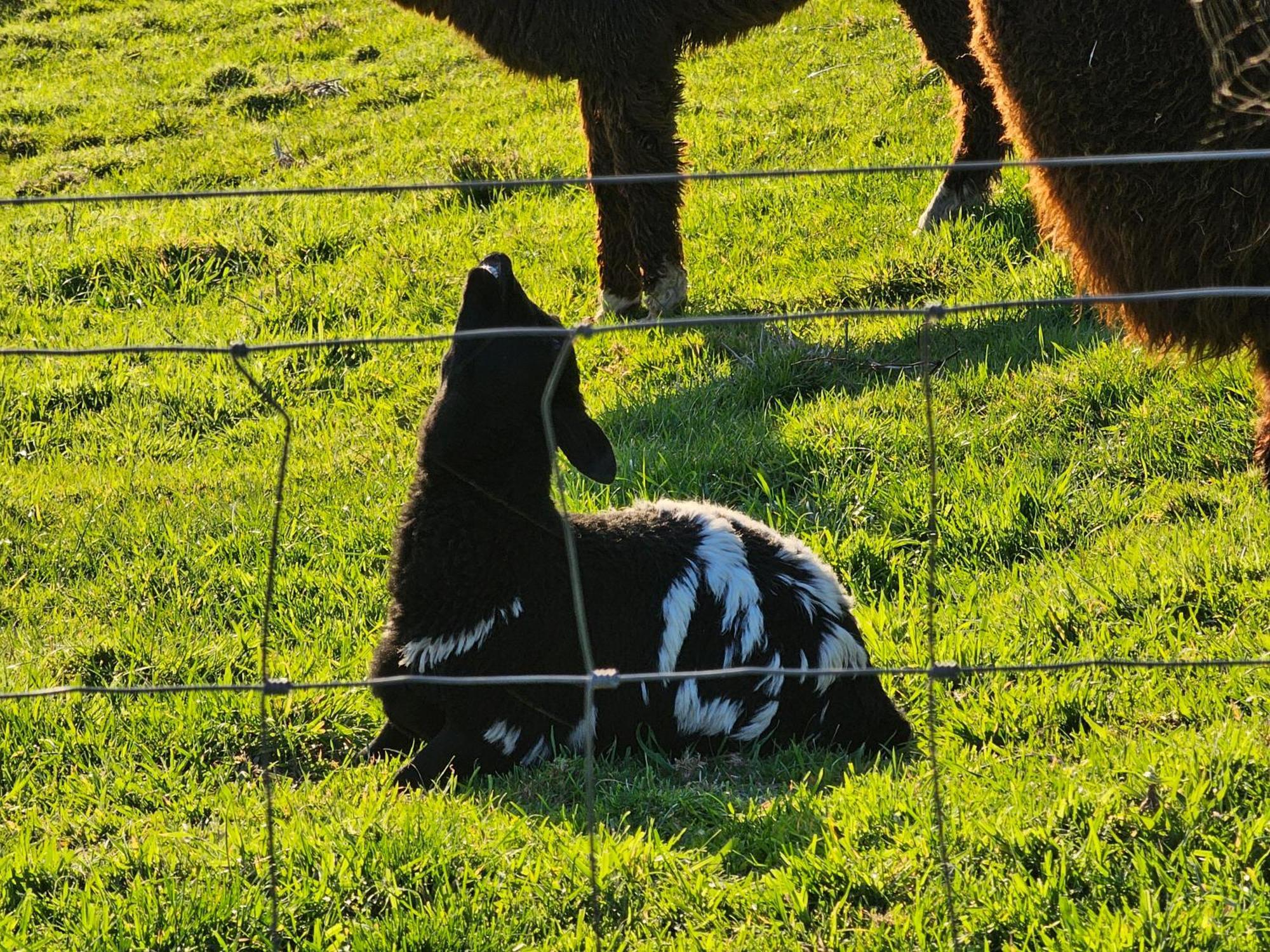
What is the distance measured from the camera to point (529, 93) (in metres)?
10.5

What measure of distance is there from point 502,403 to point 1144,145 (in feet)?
6.17

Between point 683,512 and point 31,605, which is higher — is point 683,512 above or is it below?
above

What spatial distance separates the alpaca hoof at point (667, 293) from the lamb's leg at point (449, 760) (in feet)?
11.0

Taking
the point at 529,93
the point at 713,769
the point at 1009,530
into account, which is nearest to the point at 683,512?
the point at 713,769

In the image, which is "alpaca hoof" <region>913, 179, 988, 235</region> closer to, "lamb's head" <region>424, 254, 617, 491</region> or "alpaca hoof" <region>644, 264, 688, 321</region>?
"alpaca hoof" <region>644, 264, 688, 321</region>

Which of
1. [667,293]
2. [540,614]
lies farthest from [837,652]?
[667,293]

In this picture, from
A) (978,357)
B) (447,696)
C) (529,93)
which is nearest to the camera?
(447,696)

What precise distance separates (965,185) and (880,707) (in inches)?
159

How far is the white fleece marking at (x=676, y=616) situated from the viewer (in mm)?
3666

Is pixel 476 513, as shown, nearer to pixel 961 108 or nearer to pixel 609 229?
pixel 609 229

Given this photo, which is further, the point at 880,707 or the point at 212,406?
the point at 212,406

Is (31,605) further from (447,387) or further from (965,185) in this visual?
(965,185)

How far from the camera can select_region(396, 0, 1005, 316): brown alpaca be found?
616cm

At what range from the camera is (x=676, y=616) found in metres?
3.68
